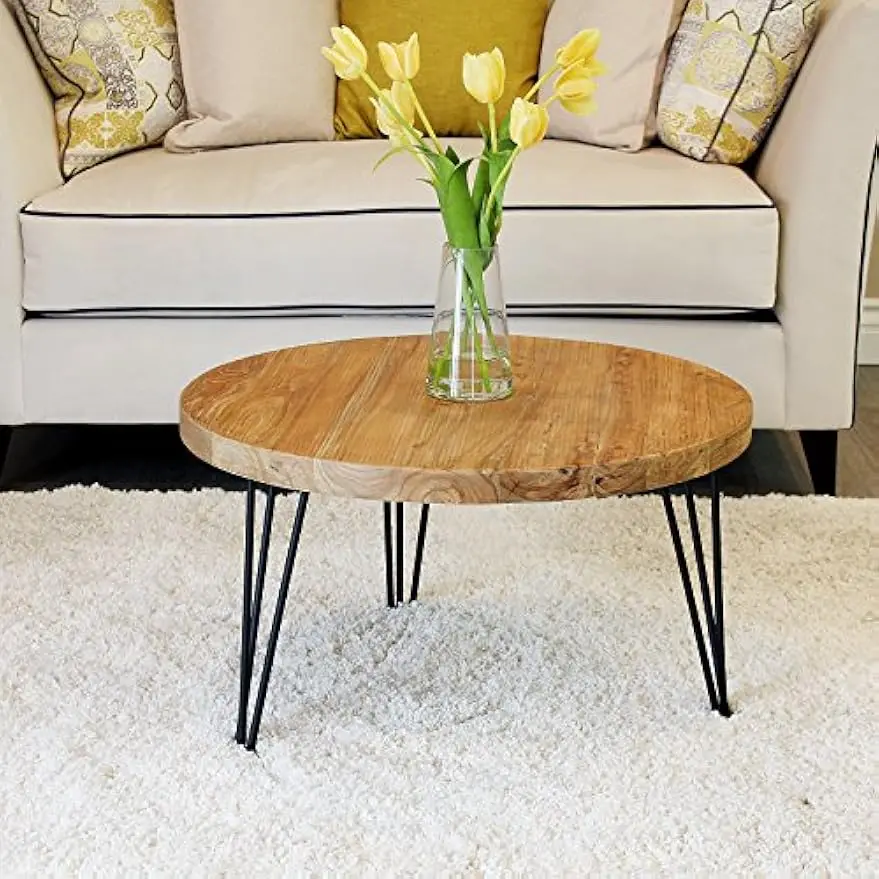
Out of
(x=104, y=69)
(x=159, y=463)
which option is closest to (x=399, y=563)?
(x=159, y=463)

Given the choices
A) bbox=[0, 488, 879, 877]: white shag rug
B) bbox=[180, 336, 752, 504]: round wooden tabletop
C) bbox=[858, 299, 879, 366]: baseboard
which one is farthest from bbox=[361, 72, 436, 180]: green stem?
bbox=[858, 299, 879, 366]: baseboard

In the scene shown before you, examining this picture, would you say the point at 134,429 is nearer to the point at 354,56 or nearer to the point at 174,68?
the point at 174,68

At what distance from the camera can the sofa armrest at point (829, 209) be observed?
7.65 feet

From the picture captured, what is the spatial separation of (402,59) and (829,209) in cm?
99

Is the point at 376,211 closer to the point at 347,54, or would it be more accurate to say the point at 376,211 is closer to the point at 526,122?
the point at 347,54

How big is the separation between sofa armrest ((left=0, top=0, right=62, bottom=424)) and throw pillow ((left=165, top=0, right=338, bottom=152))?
31 cm

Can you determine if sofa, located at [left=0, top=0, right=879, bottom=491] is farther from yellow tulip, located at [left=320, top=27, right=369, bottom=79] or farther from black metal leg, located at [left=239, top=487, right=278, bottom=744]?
black metal leg, located at [left=239, top=487, right=278, bottom=744]

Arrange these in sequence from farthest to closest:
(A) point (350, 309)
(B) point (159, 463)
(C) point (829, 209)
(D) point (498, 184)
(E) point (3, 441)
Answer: (B) point (159, 463)
(E) point (3, 441)
(A) point (350, 309)
(C) point (829, 209)
(D) point (498, 184)

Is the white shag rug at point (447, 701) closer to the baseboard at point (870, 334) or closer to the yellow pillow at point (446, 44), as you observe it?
the yellow pillow at point (446, 44)

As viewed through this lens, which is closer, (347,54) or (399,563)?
(347,54)

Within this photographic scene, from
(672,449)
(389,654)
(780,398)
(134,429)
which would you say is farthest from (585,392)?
(134,429)

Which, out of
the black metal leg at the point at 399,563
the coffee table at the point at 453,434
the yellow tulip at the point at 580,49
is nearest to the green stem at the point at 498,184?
the yellow tulip at the point at 580,49

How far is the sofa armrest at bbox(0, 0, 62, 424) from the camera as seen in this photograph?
248cm

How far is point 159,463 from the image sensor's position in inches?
109
